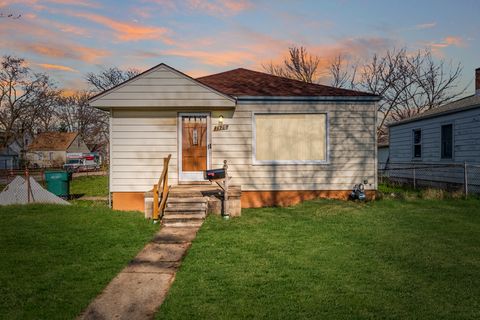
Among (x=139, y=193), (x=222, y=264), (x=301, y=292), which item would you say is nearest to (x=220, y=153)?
(x=139, y=193)

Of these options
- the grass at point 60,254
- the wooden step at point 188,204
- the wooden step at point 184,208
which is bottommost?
the grass at point 60,254

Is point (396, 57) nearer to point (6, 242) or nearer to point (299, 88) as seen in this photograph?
point (299, 88)

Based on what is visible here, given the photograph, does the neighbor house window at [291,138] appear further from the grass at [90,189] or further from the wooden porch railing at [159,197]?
the grass at [90,189]

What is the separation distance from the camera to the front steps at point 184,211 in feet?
27.8

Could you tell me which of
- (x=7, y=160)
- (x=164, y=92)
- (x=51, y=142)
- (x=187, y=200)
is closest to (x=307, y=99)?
(x=164, y=92)

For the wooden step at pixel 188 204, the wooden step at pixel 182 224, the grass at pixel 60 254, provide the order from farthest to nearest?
the wooden step at pixel 188 204
the wooden step at pixel 182 224
the grass at pixel 60 254

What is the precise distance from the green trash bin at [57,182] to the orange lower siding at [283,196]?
740 cm

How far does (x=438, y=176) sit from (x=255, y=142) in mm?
9585

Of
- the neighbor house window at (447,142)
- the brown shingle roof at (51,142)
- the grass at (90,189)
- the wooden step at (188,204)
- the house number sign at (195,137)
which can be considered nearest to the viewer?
the wooden step at (188,204)

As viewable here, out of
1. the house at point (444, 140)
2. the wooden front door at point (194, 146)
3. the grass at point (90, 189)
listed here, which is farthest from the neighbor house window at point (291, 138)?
the grass at point (90, 189)

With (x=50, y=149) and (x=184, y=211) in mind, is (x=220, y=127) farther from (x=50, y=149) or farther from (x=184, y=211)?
(x=50, y=149)

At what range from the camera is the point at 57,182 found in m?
13.8

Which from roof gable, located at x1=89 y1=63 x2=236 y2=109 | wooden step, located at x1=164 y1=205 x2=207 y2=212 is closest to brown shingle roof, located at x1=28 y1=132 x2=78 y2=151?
roof gable, located at x1=89 y1=63 x2=236 y2=109

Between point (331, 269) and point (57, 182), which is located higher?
point (57, 182)
